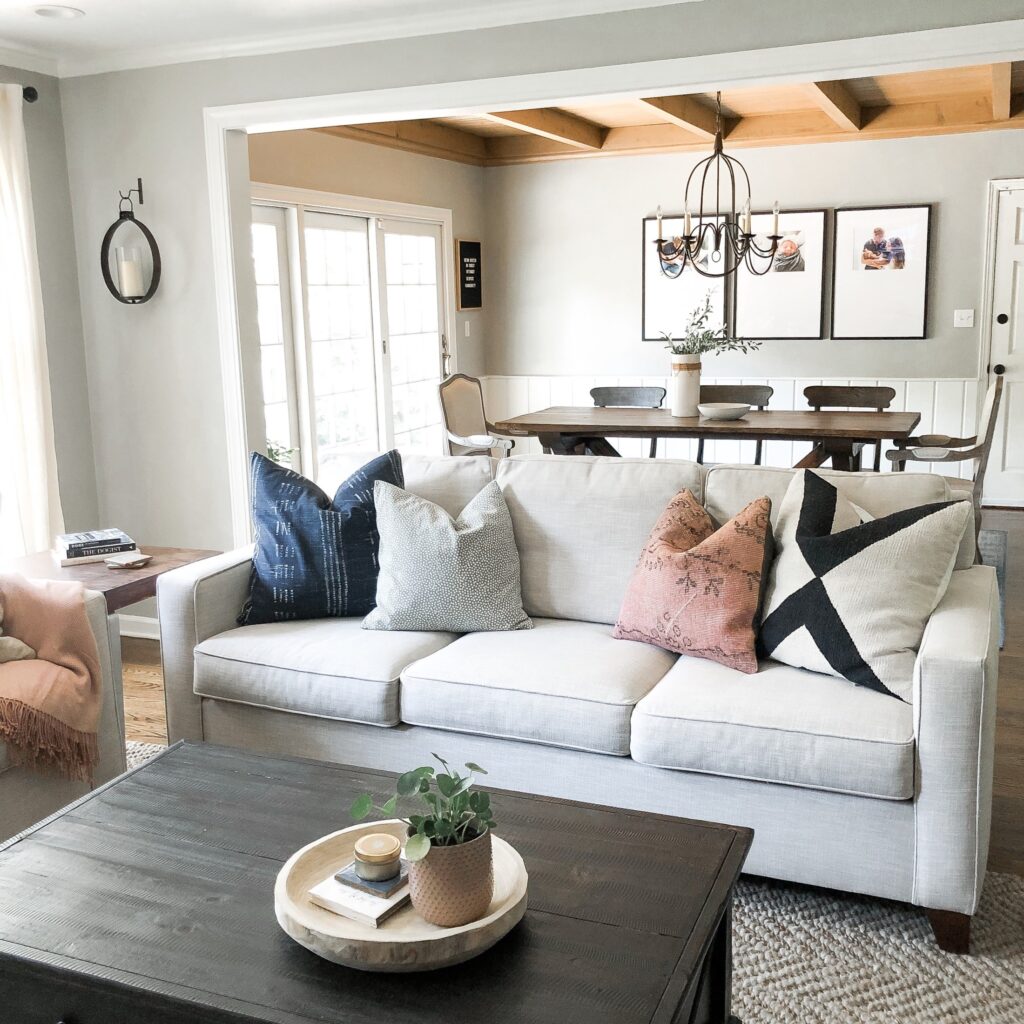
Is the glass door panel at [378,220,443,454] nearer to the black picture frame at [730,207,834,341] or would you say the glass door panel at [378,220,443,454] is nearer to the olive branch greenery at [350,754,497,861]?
the black picture frame at [730,207,834,341]

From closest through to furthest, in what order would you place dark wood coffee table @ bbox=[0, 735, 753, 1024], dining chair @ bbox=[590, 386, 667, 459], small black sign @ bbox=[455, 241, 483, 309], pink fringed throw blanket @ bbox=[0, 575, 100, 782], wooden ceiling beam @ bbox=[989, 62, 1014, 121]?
1. dark wood coffee table @ bbox=[0, 735, 753, 1024]
2. pink fringed throw blanket @ bbox=[0, 575, 100, 782]
3. wooden ceiling beam @ bbox=[989, 62, 1014, 121]
4. dining chair @ bbox=[590, 386, 667, 459]
5. small black sign @ bbox=[455, 241, 483, 309]

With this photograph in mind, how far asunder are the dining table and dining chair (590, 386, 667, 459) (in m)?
0.53

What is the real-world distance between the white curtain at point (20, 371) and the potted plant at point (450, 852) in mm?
3255

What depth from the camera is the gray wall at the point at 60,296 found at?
4.38 meters

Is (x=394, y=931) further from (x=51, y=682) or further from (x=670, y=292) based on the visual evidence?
(x=670, y=292)

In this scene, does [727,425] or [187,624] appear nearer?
[187,624]

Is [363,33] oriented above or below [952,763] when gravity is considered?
above

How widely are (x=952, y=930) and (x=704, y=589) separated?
2.98 feet

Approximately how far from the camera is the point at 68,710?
265 centimetres

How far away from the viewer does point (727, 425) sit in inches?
195

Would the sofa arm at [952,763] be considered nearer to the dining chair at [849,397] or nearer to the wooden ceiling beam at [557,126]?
the dining chair at [849,397]

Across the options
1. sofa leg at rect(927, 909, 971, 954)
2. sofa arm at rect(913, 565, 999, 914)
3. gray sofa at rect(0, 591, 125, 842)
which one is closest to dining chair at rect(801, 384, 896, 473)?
sofa arm at rect(913, 565, 999, 914)

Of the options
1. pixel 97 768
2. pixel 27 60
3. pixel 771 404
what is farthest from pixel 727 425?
pixel 27 60

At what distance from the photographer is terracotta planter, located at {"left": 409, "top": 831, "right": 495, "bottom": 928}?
1.48 meters
